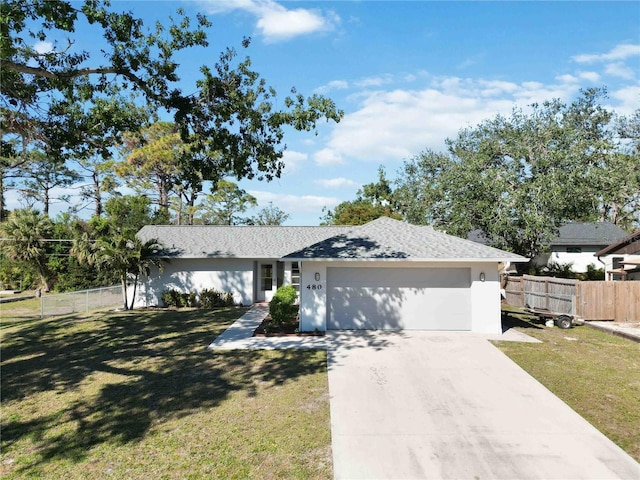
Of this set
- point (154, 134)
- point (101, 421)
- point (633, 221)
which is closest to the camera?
point (101, 421)

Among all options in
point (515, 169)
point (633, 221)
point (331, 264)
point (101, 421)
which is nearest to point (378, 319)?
point (331, 264)

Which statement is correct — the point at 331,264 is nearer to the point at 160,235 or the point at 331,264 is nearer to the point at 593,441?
the point at 593,441

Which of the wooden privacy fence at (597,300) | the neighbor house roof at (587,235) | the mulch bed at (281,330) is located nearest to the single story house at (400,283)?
the mulch bed at (281,330)

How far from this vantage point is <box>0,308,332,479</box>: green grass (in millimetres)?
4988

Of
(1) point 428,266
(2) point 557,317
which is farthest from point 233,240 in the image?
(2) point 557,317

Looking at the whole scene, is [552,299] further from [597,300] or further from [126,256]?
[126,256]

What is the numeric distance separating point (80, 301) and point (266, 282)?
8825 mm

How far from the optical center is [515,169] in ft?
70.4

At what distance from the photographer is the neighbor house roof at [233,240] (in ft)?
64.0

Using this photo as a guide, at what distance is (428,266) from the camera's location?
1277 cm

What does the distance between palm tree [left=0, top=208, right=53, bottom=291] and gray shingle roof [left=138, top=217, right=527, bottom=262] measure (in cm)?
792

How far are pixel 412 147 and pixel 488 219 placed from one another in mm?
9608

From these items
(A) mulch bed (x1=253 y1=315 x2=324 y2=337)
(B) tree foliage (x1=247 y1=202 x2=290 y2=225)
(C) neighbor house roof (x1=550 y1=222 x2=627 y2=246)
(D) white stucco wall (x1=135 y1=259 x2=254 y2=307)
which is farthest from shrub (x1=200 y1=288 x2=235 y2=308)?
(B) tree foliage (x1=247 y1=202 x2=290 y2=225)

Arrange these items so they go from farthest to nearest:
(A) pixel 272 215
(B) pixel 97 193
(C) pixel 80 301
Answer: (A) pixel 272 215 < (B) pixel 97 193 < (C) pixel 80 301
